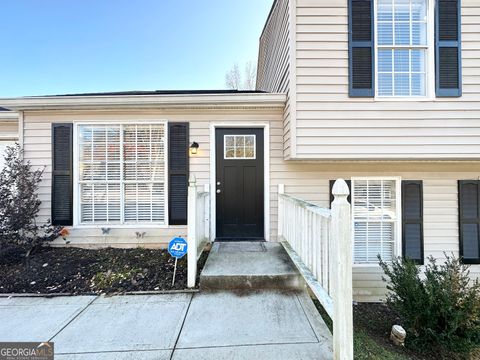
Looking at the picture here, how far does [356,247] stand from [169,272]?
10.7 ft

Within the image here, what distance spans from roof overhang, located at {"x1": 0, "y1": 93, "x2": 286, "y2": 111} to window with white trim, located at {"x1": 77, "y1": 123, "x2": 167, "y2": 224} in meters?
0.39

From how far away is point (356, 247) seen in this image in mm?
4305

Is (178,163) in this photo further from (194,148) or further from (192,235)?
(192,235)

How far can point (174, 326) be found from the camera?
221 cm

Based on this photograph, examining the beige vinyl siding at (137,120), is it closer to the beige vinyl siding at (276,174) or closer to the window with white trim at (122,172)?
the beige vinyl siding at (276,174)

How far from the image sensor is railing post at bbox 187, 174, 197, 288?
115 inches

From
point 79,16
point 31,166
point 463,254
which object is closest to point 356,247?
point 463,254

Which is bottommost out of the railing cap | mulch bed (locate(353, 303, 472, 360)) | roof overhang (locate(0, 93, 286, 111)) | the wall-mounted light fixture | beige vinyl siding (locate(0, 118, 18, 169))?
mulch bed (locate(353, 303, 472, 360))

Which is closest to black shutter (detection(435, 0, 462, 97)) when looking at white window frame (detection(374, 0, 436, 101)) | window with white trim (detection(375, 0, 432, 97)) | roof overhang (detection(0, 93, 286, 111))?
white window frame (detection(374, 0, 436, 101))

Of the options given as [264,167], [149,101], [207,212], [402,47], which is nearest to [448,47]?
[402,47]

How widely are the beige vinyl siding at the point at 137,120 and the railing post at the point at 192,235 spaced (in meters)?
1.29

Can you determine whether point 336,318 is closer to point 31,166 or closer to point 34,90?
point 31,166

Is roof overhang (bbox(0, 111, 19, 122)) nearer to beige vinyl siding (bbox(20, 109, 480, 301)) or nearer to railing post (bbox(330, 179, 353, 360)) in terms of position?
beige vinyl siding (bbox(20, 109, 480, 301))

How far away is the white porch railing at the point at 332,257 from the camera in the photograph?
1.66 metres
